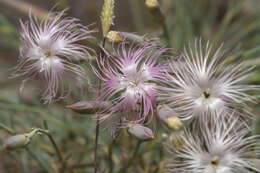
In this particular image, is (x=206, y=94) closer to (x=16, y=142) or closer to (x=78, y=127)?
(x=16, y=142)

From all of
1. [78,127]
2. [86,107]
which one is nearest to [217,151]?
[86,107]

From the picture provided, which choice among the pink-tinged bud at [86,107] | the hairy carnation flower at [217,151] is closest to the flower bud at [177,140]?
the hairy carnation flower at [217,151]

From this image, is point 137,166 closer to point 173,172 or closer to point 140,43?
point 173,172

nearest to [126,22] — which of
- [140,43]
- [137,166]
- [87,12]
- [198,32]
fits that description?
[87,12]

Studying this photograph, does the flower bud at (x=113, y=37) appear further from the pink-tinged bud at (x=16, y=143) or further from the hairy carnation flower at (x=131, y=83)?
the pink-tinged bud at (x=16, y=143)

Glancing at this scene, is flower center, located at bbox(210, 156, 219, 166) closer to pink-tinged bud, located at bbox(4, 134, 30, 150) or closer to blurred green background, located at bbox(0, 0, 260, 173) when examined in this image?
blurred green background, located at bbox(0, 0, 260, 173)

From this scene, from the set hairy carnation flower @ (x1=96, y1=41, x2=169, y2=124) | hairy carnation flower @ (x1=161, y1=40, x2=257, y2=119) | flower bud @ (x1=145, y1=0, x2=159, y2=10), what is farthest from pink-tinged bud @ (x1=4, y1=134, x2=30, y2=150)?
flower bud @ (x1=145, y1=0, x2=159, y2=10)
